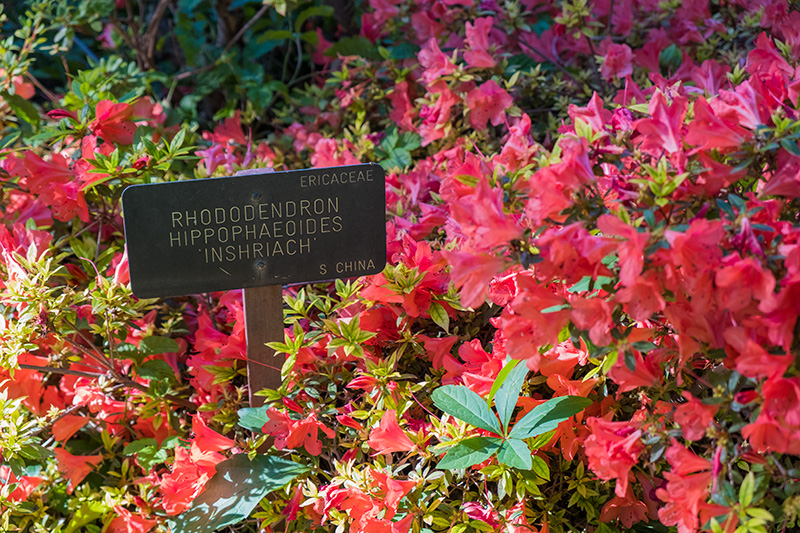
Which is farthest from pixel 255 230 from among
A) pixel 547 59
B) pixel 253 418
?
pixel 547 59

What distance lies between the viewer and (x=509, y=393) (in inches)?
44.1

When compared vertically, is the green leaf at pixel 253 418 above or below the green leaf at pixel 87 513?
above

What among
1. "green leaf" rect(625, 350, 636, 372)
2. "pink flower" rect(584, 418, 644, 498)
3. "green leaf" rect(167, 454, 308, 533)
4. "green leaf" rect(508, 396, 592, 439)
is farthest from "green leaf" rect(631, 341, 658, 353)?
"green leaf" rect(167, 454, 308, 533)

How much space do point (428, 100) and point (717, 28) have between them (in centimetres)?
86

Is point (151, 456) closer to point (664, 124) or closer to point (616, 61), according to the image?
point (664, 124)

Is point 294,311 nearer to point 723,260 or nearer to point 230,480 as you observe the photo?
point 230,480

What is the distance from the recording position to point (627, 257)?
791 mm

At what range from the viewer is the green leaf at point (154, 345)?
1453 mm

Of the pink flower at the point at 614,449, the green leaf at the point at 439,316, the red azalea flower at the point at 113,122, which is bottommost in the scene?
the pink flower at the point at 614,449

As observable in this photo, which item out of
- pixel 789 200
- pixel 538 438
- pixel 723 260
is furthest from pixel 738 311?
pixel 538 438

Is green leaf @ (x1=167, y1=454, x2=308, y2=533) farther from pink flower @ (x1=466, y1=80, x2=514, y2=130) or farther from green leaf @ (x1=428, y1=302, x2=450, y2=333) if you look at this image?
pink flower @ (x1=466, y1=80, x2=514, y2=130)

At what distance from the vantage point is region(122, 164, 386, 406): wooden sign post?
1.23 m

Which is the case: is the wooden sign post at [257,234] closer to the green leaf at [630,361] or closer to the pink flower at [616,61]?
the green leaf at [630,361]

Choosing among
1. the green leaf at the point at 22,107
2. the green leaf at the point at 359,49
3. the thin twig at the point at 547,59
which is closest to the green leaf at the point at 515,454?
the thin twig at the point at 547,59
